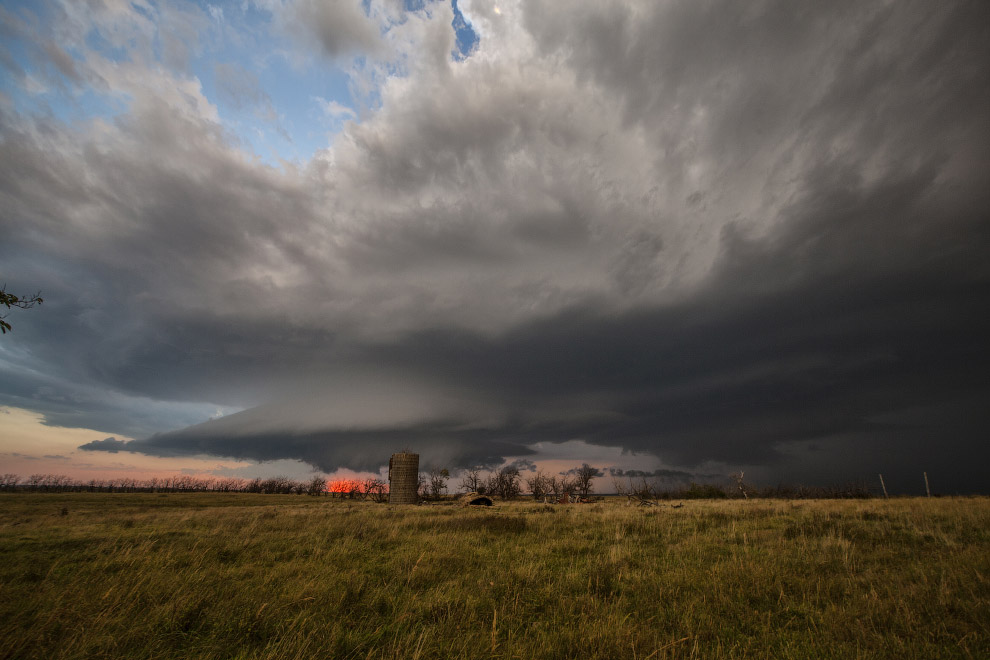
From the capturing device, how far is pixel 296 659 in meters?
4.87

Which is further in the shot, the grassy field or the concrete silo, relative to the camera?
the concrete silo

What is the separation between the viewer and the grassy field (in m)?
5.41

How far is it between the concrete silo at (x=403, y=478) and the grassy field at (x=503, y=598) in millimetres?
36920

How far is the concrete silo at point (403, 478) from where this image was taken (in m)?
48.7

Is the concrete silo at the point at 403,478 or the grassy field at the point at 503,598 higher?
the grassy field at the point at 503,598

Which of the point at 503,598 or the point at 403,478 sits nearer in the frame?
the point at 503,598

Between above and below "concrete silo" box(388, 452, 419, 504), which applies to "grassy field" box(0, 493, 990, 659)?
above

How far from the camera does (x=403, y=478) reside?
48688mm

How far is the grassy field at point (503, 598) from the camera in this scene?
541cm

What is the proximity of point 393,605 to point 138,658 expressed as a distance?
11.4 feet

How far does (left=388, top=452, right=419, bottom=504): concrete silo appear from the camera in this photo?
48656mm

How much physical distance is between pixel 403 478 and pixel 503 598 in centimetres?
4455

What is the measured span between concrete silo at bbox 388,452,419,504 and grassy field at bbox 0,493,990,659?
36920mm

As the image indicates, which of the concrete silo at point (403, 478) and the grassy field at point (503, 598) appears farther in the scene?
the concrete silo at point (403, 478)
